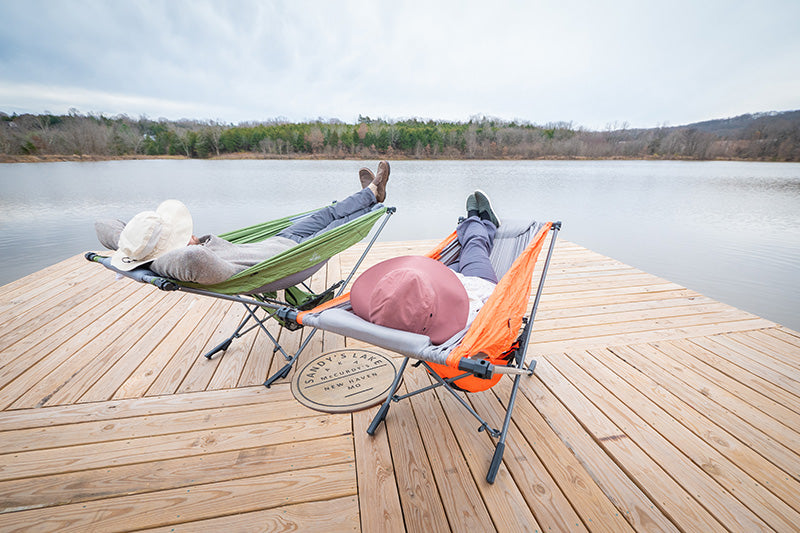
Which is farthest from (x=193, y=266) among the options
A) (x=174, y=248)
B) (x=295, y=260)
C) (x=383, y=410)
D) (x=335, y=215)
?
(x=335, y=215)

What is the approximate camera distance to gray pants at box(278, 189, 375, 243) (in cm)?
232

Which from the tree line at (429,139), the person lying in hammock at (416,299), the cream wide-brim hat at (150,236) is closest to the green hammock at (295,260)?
the cream wide-brim hat at (150,236)

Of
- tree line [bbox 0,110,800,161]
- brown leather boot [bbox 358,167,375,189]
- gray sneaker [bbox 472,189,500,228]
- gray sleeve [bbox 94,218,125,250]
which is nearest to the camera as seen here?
gray sleeve [bbox 94,218,125,250]

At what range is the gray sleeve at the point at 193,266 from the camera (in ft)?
4.21

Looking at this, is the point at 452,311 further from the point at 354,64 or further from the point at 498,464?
the point at 354,64

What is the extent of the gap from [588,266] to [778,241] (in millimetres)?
4143

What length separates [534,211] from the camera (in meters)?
6.90

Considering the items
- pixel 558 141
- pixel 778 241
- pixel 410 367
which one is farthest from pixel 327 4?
pixel 558 141

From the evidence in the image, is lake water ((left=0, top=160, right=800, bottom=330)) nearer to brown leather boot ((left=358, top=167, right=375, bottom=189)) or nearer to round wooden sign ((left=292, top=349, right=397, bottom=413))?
brown leather boot ((left=358, top=167, right=375, bottom=189))

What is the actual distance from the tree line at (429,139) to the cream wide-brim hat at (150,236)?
42.6 ft

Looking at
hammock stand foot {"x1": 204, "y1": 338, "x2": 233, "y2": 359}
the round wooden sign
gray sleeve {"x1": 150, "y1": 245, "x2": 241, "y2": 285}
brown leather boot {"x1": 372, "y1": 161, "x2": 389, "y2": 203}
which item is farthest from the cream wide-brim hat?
brown leather boot {"x1": 372, "y1": 161, "x2": 389, "y2": 203}

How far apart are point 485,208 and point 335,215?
1098 mm

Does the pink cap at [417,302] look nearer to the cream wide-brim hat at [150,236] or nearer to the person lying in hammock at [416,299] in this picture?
the person lying in hammock at [416,299]

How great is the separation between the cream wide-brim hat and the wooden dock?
671 mm
